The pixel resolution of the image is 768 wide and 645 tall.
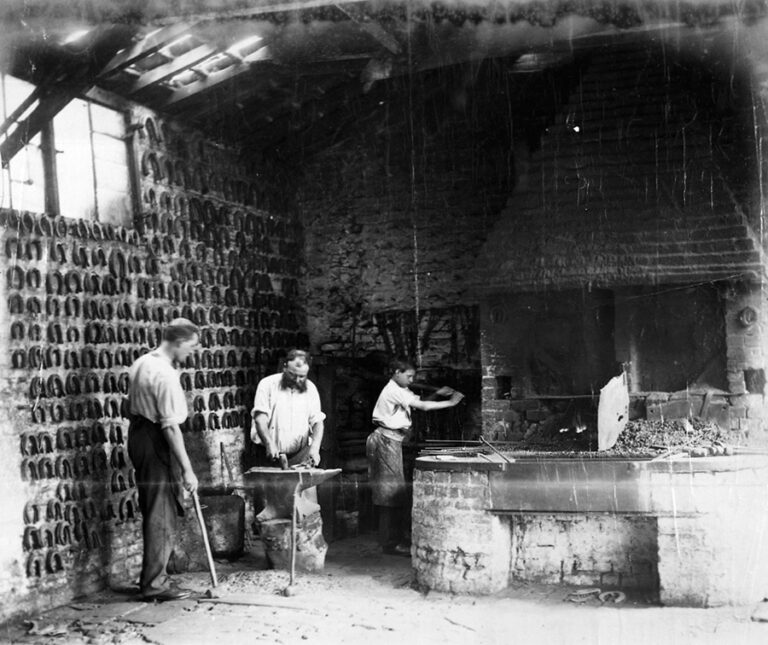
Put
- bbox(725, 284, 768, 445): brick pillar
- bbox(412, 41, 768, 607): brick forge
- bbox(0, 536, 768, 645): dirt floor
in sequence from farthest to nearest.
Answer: bbox(725, 284, 768, 445): brick pillar, bbox(412, 41, 768, 607): brick forge, bbox(0, 536, 768, 645): dirt floor

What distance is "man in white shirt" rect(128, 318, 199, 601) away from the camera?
6.23 m

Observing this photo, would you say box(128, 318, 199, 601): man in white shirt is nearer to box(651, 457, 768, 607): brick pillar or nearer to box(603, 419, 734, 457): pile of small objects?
box(603, 419, 734, 457): pile of small objects

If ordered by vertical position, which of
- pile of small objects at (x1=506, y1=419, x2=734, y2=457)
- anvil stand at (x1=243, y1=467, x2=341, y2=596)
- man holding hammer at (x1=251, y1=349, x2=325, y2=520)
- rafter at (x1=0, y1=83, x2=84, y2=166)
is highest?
rafter at (x1=0, y1=83, x2=84, y2=166)

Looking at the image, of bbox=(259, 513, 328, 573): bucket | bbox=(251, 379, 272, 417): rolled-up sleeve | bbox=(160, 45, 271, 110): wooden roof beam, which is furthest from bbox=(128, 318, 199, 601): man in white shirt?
bbox=(160, 45, 271, 110): wooden roof beam

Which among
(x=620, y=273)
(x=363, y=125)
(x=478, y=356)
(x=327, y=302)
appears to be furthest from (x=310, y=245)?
(x=620, y=273)

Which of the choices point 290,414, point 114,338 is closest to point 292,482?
point 290,414

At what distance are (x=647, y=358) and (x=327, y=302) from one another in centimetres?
368

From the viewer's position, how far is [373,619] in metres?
5.77

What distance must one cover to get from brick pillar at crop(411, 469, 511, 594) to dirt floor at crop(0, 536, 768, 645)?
0.42 ft

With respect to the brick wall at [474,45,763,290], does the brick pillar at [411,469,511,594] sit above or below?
below

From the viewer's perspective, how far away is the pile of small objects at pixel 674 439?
20.3ft

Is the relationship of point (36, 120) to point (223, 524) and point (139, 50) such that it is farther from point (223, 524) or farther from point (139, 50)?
point (223, 524)

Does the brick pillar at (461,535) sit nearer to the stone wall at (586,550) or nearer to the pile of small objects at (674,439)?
the stone wall at (586,550)

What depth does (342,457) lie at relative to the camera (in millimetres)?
9438
